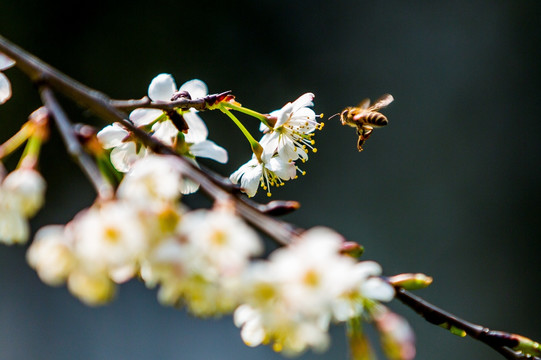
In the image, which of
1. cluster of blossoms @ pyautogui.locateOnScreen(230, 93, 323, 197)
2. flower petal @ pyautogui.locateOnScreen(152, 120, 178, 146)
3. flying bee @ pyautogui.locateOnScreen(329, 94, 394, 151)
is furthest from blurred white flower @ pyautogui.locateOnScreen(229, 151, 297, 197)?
flying bee @ pyautogui.locateOnScreen(329, 94, 394, 151)

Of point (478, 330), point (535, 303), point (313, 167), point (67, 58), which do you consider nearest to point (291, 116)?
point (478, 330)

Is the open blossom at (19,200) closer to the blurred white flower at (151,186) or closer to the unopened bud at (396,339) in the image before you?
the blurred white flower at (151,186)

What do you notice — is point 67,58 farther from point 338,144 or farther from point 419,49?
point 419,49

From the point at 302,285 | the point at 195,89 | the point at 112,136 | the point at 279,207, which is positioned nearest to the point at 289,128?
the point at 195,89

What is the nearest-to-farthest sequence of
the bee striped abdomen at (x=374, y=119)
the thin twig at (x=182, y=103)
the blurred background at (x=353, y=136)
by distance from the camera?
1. the thin twig at (x=182, y=103)
2. the bee striped abdomen at (x=374, y=119)
3. the blurred background at (x=353, y=136)

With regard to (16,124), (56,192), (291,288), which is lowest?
(291,288)

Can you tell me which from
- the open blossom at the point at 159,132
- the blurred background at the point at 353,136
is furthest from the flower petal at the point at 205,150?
the blurred background at the point at 353,136
